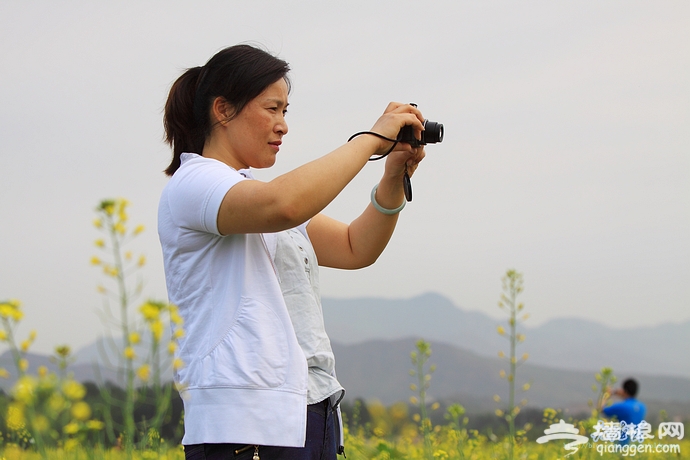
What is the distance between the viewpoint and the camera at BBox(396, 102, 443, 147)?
2.12 metres

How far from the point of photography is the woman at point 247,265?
5.47 ft

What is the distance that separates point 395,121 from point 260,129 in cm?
36

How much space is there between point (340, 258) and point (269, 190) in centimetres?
75

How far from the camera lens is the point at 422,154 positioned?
2.23m

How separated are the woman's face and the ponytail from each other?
116 mm

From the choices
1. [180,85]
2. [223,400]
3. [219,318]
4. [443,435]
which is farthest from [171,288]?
[443,435]

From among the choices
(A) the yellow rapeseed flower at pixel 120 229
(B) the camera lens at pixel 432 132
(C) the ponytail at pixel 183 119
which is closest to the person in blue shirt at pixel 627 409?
(B) the camera lens at pixel 432 132

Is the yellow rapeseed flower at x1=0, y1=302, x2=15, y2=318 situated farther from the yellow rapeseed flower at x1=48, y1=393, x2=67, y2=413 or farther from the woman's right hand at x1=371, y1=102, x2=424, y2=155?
the woman's right hand at x1=371, y1=102, x2=424, y2=155

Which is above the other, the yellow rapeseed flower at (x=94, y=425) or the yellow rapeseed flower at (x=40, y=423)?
the yellow rapeseed flower at (x=40, y=423)

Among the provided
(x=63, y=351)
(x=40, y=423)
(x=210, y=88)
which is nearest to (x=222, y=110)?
(x=210, y=88)

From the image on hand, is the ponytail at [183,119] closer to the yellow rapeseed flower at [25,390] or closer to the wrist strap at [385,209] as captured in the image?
the wrist strap at [385,209]

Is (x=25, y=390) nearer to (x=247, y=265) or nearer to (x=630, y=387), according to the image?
(x=247, y=265)

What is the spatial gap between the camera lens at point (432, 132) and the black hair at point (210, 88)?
411 millimetres

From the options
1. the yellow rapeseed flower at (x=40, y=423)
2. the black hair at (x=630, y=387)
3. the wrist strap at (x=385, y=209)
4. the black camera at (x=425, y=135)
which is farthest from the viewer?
the black hair at (x=630, y=387)
